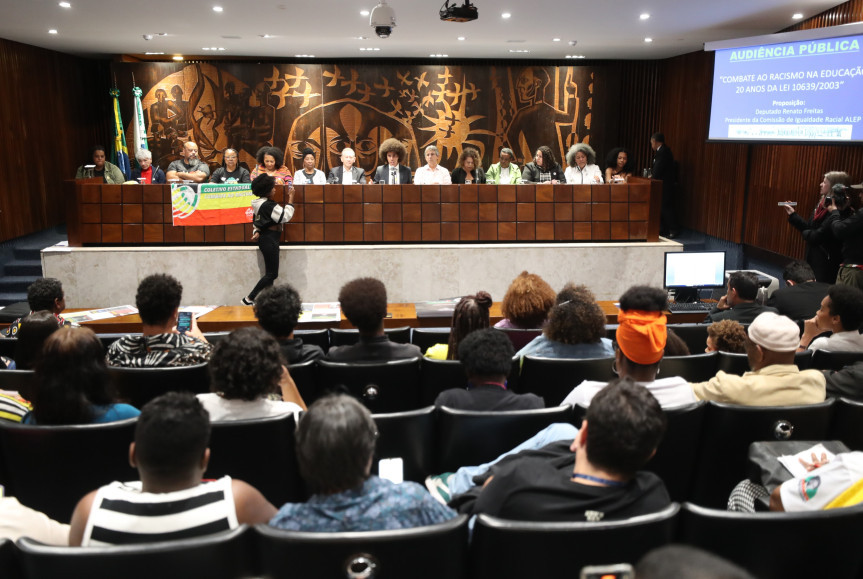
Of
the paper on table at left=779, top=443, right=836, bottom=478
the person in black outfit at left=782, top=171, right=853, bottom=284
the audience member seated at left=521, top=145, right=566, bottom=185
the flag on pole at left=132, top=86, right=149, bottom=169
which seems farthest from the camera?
the flag on pole at left=132, top=86, right=149, bottom=169

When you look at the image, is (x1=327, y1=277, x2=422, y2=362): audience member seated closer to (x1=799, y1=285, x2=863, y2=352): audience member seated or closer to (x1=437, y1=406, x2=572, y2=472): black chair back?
(x1=437, y1=406, x2=572, y2=472): black chair back

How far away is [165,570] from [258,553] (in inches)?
7.8

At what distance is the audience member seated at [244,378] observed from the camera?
245cm

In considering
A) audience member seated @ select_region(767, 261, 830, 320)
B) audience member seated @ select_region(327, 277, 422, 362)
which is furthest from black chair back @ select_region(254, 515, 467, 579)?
audience member seated @ select_region(767, 261, 830, 320)

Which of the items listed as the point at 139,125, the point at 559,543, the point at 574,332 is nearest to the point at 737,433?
the point at 574,332

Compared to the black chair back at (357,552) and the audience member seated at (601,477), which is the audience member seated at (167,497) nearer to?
the black chair back at (357,552)

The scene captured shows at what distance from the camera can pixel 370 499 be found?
169 cm

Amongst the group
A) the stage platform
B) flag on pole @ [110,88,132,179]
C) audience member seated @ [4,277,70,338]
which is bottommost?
the stage platform

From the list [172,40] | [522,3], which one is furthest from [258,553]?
[172,40]

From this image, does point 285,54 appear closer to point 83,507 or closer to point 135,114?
point 135,114

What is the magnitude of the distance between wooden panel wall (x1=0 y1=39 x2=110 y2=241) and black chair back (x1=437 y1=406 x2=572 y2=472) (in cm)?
784

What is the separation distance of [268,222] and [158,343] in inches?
141

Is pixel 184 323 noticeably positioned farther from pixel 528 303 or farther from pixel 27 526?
pixel 27 526

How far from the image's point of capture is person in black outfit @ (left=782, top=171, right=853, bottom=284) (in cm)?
608
